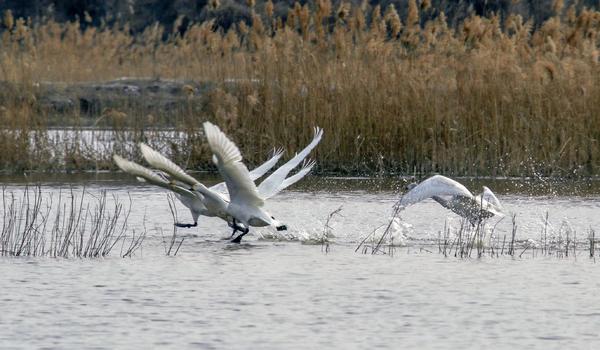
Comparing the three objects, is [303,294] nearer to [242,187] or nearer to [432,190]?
[242,187]

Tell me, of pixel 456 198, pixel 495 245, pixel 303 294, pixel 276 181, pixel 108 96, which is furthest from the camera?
pixel 108 96

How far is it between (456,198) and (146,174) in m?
2.52

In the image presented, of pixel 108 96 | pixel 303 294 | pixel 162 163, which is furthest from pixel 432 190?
pixel 108 96

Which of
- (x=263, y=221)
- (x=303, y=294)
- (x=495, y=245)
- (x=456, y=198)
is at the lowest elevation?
(x=303, y=294)

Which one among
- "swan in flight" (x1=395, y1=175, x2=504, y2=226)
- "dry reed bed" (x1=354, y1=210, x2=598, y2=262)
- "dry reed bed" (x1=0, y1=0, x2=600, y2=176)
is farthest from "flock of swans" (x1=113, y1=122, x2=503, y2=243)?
"dry reed bed" (x1=0, y1=0, x2=600, y2=176)

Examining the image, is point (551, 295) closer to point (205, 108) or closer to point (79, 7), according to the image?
point (205, 108)

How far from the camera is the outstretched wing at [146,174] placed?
31.8 ft

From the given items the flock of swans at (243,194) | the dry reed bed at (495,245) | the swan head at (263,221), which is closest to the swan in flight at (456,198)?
the flock of swans at (243,194)

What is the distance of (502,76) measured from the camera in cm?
1525

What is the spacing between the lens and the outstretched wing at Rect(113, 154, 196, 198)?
969 cm

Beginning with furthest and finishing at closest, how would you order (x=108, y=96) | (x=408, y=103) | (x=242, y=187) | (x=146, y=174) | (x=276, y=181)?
(x=108, y=96)
(x=408, y=103)
(x=276, y=181)
(x=242, y=187)
(x=146, y=174)

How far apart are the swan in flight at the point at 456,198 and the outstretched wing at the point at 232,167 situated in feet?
3.77

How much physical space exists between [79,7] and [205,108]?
21753mm

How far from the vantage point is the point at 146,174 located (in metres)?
10.1
